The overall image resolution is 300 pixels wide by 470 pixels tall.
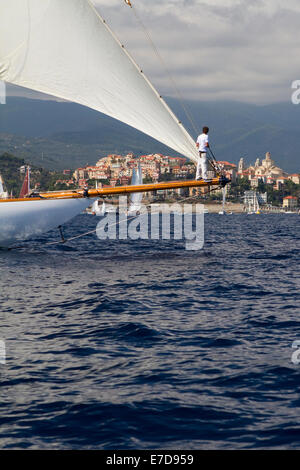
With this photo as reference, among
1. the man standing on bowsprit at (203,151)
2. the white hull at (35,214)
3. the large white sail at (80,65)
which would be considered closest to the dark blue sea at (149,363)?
the white hull at (35,214)

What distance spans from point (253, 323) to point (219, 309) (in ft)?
6.96

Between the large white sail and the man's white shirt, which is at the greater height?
the large white sail

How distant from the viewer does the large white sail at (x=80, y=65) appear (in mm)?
24078

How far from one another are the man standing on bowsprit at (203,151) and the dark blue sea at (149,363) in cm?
538

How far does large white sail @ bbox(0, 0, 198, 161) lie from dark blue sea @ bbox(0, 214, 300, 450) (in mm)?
6572

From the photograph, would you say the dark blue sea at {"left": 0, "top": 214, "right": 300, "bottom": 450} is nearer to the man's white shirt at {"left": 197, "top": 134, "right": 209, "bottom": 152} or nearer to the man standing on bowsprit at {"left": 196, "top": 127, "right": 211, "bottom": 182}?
the man standing on bowsprit at {"left": 196, "top": 127, "right": 211, "bottom": 182}

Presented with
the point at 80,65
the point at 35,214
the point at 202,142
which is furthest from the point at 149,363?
the point at 35,214

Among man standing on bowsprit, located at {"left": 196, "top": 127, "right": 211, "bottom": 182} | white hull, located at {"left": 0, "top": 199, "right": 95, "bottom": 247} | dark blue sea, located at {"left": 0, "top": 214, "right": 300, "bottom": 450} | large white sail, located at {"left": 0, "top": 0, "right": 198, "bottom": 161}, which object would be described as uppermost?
large white sail, located at {"left": 0, "top": 0, "right": 198, "bottom": 161}

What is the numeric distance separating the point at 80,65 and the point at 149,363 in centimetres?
1678

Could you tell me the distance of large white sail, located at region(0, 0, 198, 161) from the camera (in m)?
24.1

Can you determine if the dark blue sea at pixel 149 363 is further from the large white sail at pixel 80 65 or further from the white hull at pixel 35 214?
the large white sail at pixel 80 65

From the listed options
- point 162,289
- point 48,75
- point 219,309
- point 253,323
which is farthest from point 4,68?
point 253,323

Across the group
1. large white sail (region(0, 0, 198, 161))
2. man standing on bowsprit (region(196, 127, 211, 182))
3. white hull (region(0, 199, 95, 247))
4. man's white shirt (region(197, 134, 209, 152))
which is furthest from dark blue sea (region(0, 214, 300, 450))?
large white sail (region(0, 0, 198, 161))

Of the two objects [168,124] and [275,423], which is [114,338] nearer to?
[275,423]
